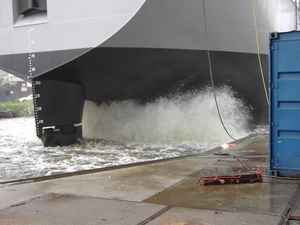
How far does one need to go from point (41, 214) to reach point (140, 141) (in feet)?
21.8

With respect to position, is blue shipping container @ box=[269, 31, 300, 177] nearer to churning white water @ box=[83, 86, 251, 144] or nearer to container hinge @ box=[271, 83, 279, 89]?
container hinge @ box=[271, 83, 279, 89]

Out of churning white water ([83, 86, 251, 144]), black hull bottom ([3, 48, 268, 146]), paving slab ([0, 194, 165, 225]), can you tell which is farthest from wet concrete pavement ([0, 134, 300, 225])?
churning white water ([83, 86, 251, 144])

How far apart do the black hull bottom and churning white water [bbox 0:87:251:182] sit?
0.34 meters

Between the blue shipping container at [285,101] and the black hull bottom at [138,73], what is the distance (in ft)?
14.7

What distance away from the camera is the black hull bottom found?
8758 mm

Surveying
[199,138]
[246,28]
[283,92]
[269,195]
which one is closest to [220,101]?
[199,138]

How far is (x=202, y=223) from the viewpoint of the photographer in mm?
3150

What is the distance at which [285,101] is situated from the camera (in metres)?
4.50

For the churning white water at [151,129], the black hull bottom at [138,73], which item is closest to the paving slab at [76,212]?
the churning white water at [151,129]

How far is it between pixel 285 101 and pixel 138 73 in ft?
17.6

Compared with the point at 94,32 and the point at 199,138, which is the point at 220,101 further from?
the point at 94,32

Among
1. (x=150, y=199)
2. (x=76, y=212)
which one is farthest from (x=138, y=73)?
(x=76, y=212)

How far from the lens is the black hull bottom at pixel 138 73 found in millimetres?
8758

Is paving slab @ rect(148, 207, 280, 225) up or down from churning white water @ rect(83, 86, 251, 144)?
down
